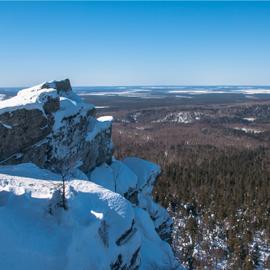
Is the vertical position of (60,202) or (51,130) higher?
(51,130)

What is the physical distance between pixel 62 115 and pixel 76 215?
16910mm

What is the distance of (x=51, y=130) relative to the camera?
32.7 metres

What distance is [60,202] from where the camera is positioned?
1828 cm

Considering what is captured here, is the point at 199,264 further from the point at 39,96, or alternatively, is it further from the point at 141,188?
the point at 39,96

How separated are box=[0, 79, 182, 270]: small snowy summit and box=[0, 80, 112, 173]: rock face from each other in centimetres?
7

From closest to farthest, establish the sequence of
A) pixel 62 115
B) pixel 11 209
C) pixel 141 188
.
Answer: pixel 11 209 → pixel 62 115 → pixel 141 188

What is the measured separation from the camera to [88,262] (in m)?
16.7

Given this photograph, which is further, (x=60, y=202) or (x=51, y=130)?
(x=51, y=130)

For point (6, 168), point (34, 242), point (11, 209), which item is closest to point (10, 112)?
point (6, 168)

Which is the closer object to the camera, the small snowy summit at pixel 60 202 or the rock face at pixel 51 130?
the small snowy summit at pixel 60 202

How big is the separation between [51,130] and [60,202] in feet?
49.9

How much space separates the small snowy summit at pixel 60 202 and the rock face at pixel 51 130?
0.23ft

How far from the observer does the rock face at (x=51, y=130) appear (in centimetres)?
2908

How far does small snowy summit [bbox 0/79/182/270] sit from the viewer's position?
1636 cm
